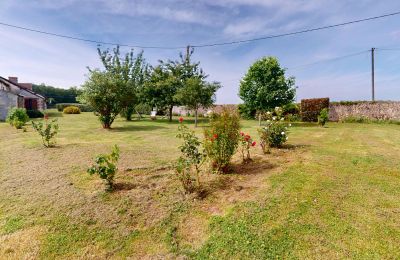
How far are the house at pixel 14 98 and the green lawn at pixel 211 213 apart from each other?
979 inches

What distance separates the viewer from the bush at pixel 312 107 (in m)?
23.7

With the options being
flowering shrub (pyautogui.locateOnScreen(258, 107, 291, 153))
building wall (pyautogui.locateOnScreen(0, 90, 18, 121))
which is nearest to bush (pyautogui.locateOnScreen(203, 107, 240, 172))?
flowering shrub (pyautogui.locateOnScreen(258, 107, 291, 153))

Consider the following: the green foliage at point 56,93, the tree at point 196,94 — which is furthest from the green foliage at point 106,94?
the green foliage at point 56,93

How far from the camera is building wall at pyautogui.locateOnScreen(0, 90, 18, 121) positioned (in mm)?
25328

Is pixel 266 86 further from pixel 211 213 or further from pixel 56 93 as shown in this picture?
pixel 56 93

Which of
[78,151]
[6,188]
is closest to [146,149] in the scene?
[78,151]

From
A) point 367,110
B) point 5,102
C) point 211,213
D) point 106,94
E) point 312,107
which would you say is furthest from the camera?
point 5,102

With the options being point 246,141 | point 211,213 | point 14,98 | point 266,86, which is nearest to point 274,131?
point 246,141

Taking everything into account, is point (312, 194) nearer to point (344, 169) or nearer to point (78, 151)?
point (344, 169)

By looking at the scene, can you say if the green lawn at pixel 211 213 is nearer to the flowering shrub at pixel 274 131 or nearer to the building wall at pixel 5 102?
the flowering shrub at pixel 274 131

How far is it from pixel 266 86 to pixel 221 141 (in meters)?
15.2

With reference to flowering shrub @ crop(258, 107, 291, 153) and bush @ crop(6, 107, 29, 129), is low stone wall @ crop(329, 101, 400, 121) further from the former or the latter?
bush @ crop(6, 107, 29, 129)

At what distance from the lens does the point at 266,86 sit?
64.6 feet

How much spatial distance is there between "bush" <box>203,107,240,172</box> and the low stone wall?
69.7 ft
